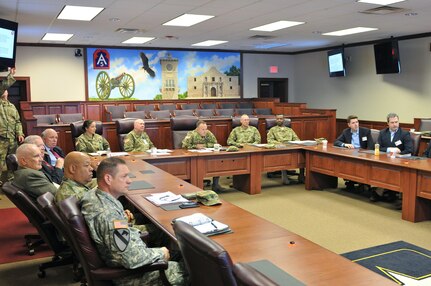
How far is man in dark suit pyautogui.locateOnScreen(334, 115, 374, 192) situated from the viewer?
6.37m

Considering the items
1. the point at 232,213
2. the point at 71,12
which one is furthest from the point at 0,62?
the point at 232,213

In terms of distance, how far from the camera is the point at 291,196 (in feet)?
20.1

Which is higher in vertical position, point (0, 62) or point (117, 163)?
point (0, 62)

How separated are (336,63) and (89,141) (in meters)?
8.29

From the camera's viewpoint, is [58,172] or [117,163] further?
[58,172]

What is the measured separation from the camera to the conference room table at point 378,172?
4.75m

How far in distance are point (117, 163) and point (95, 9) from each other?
5131 mm

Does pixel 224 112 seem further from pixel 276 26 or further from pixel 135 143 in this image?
pixel 135 143

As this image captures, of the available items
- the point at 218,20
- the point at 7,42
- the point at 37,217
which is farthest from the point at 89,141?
the point at 218,20

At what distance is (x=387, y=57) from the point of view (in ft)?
33.8

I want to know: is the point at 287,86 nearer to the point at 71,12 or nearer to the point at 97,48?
the point at 97,48

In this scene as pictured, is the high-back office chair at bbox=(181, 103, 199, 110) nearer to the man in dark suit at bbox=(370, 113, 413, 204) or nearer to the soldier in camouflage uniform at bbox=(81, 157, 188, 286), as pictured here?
the man in dark suit at bbox=(370, 113, 413, 204)

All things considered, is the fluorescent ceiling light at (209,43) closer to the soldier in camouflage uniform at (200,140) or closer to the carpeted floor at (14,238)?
the soldier in camouflage uniform at (200,140)

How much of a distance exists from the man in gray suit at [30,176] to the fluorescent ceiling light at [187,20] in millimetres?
4568
